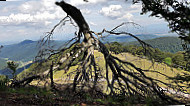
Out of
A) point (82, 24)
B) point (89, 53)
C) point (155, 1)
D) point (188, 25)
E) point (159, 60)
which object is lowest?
point (159, 60)

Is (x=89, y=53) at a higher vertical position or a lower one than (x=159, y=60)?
higher

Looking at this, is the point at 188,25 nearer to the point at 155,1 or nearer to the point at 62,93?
the point at 155,1

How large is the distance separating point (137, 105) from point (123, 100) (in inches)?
24.6

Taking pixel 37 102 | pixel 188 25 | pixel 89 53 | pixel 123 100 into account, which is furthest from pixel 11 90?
pixel 188 25

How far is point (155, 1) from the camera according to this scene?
14.2ft

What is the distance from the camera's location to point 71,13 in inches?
214

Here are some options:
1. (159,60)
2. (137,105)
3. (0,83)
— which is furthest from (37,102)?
(159,60)

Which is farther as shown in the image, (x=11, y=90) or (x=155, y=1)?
(x=11, y=90)

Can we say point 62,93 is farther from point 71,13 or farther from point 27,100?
point 71,13

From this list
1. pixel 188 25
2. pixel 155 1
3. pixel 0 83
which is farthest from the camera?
pixel 0 83

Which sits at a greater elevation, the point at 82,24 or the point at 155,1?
the point at 155,1

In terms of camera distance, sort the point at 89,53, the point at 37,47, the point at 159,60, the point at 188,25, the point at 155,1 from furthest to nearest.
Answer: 1. the point at 37,47
2. the point at 159,60
3. the point at 89,53
4. the point at 155,1
5. the point at 188,25

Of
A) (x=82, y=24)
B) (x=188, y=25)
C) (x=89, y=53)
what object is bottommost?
(x=89, y=53)

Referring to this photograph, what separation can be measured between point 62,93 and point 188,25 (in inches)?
168
